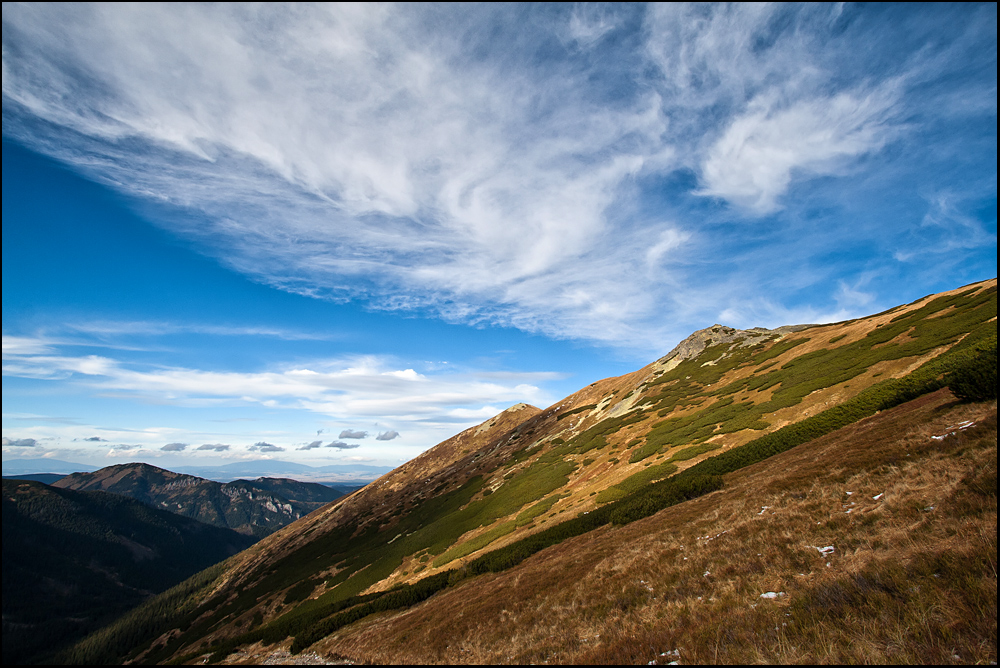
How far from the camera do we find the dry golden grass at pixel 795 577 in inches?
316

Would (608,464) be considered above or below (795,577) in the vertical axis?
above

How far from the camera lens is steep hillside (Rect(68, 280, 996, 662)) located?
1057 inches

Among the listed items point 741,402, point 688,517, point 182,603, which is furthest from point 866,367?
point 182,603

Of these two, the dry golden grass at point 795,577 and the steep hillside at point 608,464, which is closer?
the dry golden grass at point 795,577

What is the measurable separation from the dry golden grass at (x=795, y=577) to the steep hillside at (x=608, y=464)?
1946 mm

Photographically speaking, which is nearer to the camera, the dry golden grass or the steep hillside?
the dry golden grass

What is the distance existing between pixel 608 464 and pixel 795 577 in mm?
38529

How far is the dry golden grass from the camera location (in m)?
8.02

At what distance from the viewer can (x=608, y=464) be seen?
4816 centimetres

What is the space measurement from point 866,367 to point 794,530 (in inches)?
1213

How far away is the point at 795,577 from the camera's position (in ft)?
36.5

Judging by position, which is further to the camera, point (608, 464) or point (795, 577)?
point (608, 464)

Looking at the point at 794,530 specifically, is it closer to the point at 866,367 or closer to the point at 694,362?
the point at 866,367

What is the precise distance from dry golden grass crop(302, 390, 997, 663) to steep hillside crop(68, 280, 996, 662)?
6.39ft
